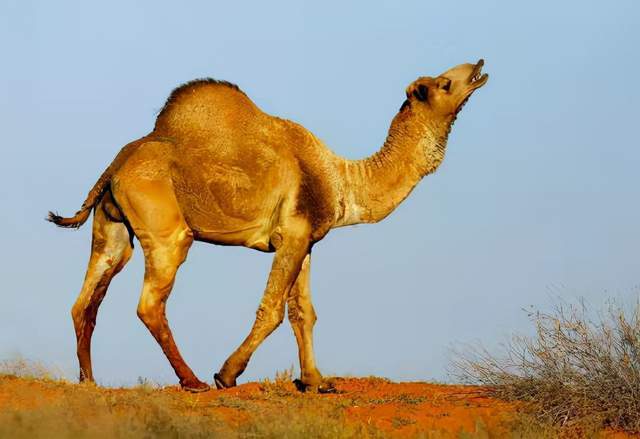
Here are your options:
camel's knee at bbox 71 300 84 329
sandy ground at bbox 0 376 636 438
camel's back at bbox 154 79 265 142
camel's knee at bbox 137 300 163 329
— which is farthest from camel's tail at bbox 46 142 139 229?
sandy ground at bbox 0 376 636 438

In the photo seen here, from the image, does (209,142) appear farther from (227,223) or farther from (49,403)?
(49,403)

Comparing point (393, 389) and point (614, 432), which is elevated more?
point (393, 389)

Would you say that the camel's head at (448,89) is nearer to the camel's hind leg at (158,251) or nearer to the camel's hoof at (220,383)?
the camel's hind leg at (158,251)

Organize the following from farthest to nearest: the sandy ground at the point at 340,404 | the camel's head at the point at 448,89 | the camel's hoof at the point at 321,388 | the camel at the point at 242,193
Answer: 1. the camel's head at the point at 448,89
2. the camel's hoof at the point at 321,388
3. the camel at the point at 242,193
4. the sandy ground at the point at 340,404

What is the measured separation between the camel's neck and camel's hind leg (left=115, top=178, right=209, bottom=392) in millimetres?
2238

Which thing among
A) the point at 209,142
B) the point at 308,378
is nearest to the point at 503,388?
the point at 308,378

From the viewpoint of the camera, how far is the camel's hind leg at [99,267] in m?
13.4

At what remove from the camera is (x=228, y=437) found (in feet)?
29.8

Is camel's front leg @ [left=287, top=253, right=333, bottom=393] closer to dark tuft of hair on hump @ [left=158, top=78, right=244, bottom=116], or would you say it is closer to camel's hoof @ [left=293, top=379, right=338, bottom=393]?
camel's hoof @ [left=293, top=379, right=338, bottom=393]

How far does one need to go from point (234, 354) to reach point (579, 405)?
408cm

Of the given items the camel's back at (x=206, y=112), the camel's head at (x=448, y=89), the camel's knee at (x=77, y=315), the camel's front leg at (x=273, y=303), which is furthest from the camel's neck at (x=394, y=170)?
the camel's knee at (x=77, y=315)

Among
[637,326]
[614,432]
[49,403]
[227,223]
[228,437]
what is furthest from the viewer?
[227,223]

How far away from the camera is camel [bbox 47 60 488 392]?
12.7m

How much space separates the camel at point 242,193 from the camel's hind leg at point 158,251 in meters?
0.01
